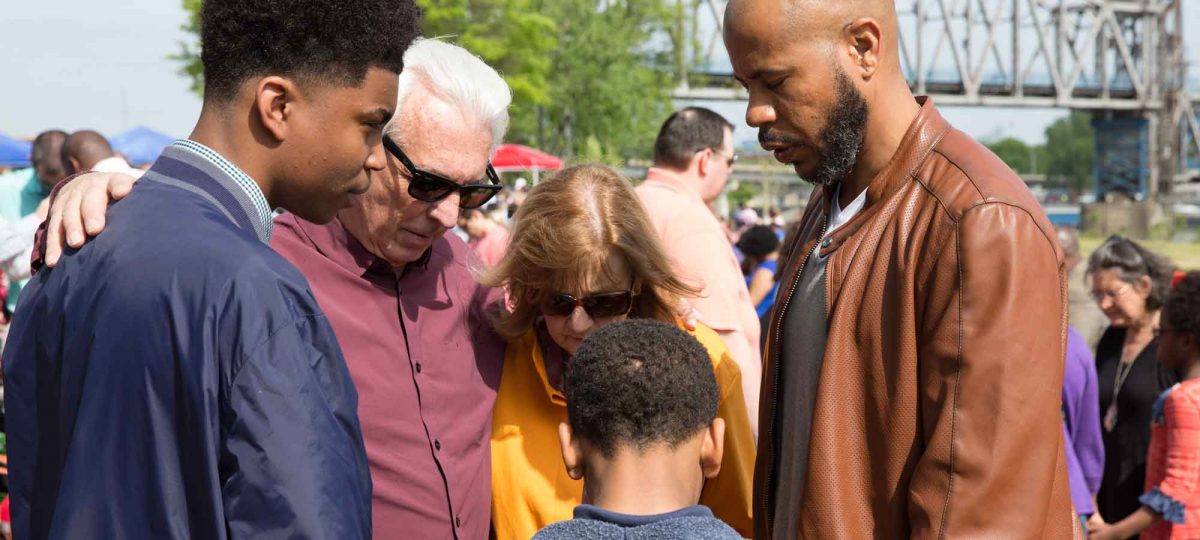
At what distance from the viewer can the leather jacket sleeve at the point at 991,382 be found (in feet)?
6.98

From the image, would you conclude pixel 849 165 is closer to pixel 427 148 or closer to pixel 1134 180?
pixel 427 148

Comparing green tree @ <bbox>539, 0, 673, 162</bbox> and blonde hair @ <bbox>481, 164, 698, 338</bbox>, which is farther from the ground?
blonde hair @ <bbox>481, 164, 698, 338</bbox>

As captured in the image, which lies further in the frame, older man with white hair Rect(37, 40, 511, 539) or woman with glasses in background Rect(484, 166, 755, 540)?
woman with glasses in background Rect(484, 166, 755, 540)

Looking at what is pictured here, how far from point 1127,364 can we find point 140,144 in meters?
12.8

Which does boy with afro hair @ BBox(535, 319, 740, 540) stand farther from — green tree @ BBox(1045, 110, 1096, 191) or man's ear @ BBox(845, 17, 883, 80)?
green tree @ BBox(1045, 110, 1096, 191)

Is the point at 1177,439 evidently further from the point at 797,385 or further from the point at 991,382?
the point at 991,382

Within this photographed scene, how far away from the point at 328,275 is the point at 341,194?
98 cm

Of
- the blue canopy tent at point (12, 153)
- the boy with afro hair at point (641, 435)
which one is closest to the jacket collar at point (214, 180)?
the boy with afro hair at point (641, 435)

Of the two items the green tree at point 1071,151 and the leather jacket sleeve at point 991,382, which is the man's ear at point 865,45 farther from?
the green tree at point 1071,151

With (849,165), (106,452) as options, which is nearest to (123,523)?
(106,452)

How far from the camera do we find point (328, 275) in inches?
116

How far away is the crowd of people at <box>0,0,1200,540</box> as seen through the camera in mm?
1711

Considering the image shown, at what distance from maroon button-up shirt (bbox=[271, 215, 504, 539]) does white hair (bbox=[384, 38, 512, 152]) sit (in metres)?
0.37

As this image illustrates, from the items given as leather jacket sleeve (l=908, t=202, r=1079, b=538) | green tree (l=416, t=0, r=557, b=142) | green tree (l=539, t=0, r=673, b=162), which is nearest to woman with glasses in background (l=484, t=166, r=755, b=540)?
leather jacket sleeve (l=908, t=202, r=1079, b=538)
